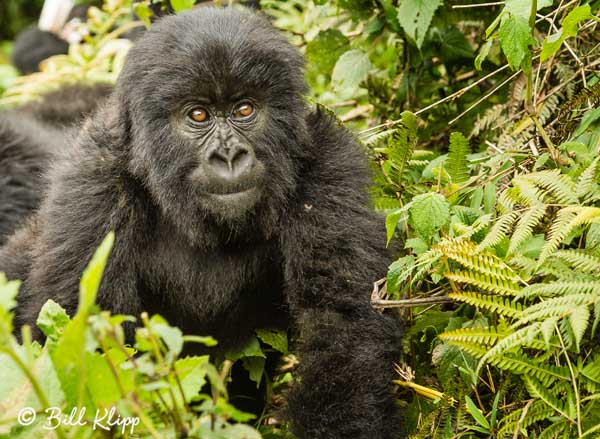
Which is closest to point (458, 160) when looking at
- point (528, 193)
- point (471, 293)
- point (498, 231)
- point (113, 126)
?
point (528, 193)

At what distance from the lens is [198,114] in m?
3.46

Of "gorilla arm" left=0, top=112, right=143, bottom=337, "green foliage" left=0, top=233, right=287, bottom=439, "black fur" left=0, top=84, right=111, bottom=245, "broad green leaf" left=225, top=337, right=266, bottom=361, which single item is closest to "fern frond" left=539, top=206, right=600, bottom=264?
"green foliage" left=0, top=233, right=287, bottom=439

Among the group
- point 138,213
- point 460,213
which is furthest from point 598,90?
point 138,213

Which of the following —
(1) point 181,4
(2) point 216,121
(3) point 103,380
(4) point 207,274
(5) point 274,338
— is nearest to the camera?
(3) point 103,380

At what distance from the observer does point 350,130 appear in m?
3.92

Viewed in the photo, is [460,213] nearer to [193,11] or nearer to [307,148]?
[307,148]

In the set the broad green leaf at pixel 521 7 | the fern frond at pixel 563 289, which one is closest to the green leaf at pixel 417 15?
the broad green leaf at pixel 521 7

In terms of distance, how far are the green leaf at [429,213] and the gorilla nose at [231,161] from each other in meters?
0.71

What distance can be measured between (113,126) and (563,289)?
6.74 ft

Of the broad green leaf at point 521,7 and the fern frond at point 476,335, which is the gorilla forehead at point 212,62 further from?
the fern frond at point 476,335

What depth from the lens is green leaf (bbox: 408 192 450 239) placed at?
9.82 ft

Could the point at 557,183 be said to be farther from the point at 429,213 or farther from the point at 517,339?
the point at 517,339

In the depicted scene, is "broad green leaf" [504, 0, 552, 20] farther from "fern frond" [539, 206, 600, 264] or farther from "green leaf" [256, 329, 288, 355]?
"green leaf" [256, 329, 288, 355]

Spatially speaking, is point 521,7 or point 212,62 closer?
point 521,7
